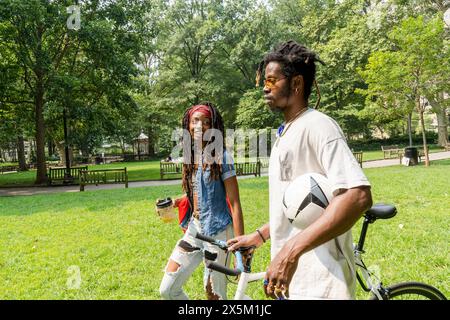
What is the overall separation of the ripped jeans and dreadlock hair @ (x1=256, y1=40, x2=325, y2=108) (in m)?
1.45

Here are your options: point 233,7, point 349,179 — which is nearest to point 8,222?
point 349,179

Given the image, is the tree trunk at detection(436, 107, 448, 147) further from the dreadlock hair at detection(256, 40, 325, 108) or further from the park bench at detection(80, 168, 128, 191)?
the dreadlock hair at detection(256, 40, 325, 108)

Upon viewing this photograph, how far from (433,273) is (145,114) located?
3881cm

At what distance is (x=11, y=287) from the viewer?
189 inches

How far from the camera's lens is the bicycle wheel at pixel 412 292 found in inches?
95.0

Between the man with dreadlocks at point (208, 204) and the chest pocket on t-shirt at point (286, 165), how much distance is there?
115 centimetres

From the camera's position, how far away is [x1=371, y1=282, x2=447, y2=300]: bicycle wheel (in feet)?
7.91

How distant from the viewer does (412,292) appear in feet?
8.16

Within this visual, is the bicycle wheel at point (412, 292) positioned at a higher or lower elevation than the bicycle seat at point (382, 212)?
lower

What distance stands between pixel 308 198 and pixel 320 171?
139 mm

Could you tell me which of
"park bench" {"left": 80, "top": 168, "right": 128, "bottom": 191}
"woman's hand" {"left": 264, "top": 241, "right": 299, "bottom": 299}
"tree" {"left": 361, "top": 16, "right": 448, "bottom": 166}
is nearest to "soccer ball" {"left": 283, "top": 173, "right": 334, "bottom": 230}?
"woman's hand" {"left": 264, "top": 241, "right": 299, "bottom": 299}

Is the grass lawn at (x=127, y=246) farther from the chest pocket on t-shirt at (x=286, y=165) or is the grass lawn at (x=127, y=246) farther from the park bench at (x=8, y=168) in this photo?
the park bench at (x=8, y=168)

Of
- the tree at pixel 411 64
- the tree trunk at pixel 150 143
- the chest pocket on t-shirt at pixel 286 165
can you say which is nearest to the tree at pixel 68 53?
the tree at pixel 411 64

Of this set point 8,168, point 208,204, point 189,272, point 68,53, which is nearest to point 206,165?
point 208,204
